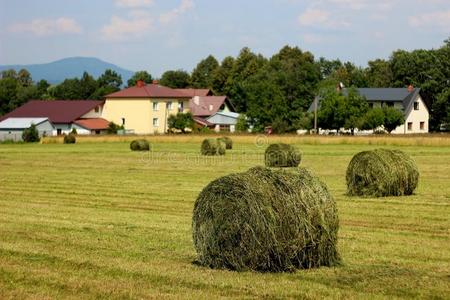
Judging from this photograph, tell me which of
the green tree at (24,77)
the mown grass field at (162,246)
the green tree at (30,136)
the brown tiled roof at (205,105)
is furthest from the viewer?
the green tree at (24,77)

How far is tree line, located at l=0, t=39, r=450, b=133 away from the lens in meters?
120

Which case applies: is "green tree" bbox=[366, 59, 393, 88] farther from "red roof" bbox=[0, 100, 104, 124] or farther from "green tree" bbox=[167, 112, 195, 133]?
"red roof" bbox=[0, 100, 104, 124]

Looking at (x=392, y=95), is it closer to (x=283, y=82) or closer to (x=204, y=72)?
(x=283, y=82)

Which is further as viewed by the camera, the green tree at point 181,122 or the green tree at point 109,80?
the green tree at point 109,80

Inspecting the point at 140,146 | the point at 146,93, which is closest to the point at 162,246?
the point at 140,146

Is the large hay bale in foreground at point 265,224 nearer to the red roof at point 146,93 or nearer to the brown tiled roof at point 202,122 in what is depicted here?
the red roof at point 146,93

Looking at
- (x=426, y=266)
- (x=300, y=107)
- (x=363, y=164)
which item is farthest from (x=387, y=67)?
(x=426, y=266)

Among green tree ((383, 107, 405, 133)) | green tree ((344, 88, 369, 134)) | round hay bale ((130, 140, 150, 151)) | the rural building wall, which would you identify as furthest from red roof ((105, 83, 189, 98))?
round hay bale ((130, 140, 150, 151))

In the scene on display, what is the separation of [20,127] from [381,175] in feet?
316

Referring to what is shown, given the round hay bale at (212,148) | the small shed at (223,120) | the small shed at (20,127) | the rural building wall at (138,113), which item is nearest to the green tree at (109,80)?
the small shed at (223,120)

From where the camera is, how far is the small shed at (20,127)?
115 m

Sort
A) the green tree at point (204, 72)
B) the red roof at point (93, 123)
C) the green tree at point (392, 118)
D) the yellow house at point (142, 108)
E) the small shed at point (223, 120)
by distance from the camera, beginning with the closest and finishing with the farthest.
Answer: the green tree at point (392, 118)
the red roof at point (93, 123)
the yellow house at point (142, 108)
the small shed at point (223, 120)
the green tree at point (204, 72)

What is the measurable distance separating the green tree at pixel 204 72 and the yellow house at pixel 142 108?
51123 millimetres

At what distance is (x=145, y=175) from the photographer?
3997 centimetres
